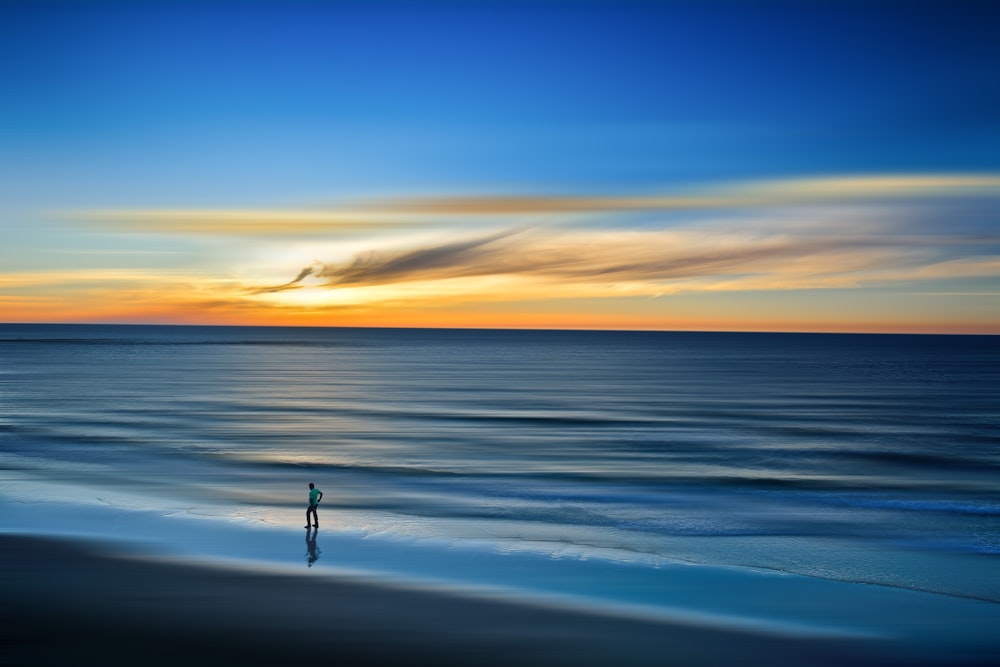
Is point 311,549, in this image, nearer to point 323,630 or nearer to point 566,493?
point 323,630

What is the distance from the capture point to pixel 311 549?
20953mm

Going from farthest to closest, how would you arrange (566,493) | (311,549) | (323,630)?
(566,493)
(311,549)
(323,630)

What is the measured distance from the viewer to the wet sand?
14.2 meters

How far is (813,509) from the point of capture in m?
28.3

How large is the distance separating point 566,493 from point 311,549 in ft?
38.5

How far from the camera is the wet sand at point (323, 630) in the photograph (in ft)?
46.5

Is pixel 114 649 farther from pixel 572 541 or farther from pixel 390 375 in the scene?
pixel 390 375

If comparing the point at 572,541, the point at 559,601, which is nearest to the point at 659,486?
the point at 572,541

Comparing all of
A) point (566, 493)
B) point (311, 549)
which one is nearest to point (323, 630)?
point (311, 549)

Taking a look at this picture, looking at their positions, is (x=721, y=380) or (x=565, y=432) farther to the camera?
(x=721, y=380)

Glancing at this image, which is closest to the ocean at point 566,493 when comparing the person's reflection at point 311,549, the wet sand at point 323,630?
the person's reflection at point 311,549

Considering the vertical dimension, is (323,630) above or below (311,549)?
below

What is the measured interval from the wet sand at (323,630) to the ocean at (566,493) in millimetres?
1297

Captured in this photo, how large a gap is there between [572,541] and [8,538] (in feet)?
46.3
